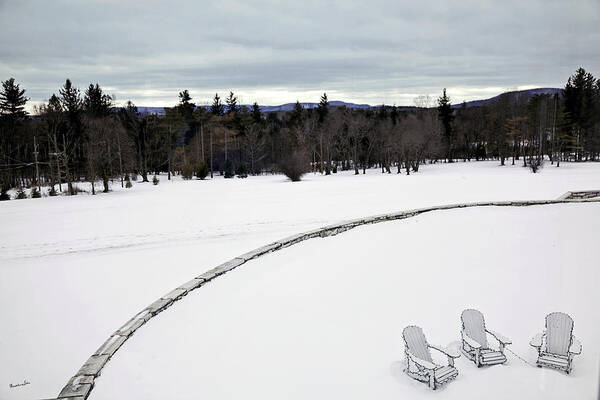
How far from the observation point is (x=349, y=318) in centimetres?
680

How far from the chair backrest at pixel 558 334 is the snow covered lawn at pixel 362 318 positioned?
0.32m

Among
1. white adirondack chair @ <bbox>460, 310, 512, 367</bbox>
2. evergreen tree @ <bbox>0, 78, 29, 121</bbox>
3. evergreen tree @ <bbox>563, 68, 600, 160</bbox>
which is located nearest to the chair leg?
white adirondack chair @ <bbox>460, 310, 512, 367</bbox>

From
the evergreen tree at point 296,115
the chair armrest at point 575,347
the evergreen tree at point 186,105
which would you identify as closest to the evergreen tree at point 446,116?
the evergreen tree at point 296,115

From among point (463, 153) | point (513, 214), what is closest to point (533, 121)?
point (463, 153)

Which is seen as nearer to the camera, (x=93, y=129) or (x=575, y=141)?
(x=93, y=129)

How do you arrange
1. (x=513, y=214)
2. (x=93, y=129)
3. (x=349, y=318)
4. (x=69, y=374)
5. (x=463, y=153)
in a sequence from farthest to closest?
(x=463, y=153), (x=93, y=129), (x=513, y=214), (x=349, y=318), (x=69, y=374)

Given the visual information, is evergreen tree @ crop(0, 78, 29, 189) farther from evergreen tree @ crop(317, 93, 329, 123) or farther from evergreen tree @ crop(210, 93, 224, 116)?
evergreen tree @ crop(317, 93, 329, 123)

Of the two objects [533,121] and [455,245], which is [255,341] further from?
[533,121]

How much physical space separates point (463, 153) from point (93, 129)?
2089 inches

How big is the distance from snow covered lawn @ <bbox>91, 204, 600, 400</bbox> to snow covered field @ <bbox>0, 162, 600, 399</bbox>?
3cm

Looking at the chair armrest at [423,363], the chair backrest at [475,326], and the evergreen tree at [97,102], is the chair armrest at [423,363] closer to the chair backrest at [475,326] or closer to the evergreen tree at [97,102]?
the chair backrest at [475,326]

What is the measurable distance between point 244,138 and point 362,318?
5087 cm

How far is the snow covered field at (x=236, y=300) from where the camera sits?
5.32m

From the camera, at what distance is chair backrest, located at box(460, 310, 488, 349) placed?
227 inches
